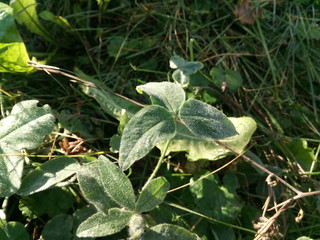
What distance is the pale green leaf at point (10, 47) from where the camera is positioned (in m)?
1.33

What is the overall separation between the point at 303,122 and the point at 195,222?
592 millimetres

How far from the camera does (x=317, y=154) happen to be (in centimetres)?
138

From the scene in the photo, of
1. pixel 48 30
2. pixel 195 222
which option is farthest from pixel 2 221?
pixel 48 30

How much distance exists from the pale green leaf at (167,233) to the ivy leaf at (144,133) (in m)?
0.18

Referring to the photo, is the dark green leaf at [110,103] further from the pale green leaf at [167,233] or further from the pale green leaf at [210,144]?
the pale green leaf at [167,233]

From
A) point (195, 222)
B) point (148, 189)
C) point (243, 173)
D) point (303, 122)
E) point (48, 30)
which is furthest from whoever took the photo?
point (48, 30)

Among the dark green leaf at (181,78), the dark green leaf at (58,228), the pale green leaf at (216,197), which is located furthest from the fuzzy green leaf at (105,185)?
the dark green leaf at (181,78)

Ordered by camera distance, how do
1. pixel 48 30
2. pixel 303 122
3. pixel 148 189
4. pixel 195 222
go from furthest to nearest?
pixel 48 30
pixel 303 122
pixel 195 222
pixel 148 189

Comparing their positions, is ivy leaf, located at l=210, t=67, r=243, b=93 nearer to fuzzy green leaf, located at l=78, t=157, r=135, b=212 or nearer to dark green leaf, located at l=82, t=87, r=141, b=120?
dark green leaf, located at l=82, t=87, r=141, b=120

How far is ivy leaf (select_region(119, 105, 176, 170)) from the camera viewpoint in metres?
0.98

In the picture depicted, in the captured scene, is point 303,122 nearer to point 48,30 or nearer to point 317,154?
point 317,154

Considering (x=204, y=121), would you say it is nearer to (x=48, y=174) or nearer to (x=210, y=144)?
(x=210, y=144)

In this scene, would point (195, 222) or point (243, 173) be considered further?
point (243, 173)

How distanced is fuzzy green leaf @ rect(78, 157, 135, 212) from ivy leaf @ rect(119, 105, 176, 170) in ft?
0.23
